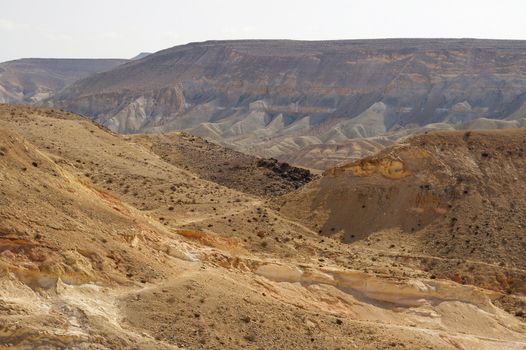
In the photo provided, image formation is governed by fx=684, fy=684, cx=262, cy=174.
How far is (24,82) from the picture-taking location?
192500mm

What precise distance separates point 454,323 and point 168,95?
125 metres

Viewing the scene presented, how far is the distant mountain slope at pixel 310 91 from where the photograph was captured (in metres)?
116

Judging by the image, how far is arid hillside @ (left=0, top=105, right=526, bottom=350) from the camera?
49.5 ft

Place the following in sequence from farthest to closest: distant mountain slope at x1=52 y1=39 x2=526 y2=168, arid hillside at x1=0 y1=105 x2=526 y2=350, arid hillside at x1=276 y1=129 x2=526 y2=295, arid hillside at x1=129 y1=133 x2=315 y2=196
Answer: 1. distant mountain slope at x1=52 y1=39 x2=526 y2=168
2. arid hillside at x1=129 y1=133 x2=315 y2=196
3. arid hillside at x1=276 y1=129 x2=526 y2=295
4. arid hillside at x1=0 y1=105 x2=526 y2=350

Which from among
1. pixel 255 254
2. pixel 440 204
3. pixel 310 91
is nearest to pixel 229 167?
pixel 440 204

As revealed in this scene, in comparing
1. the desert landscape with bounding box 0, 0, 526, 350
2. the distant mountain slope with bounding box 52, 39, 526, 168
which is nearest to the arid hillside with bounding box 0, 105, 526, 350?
the desert landscape with bounding box 0, 0, 526, 350

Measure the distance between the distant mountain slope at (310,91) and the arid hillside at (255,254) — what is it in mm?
67639

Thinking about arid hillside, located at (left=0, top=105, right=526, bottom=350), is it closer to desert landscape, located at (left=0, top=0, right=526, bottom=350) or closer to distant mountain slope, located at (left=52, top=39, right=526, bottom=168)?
desert landscape, located at (left=0, top=0, right=526, bottom=350)

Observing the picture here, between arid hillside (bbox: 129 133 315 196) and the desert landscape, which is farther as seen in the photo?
arid hillside (bbox: 129 133 315 196)

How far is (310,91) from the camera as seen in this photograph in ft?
441

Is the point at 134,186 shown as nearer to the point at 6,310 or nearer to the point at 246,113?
the point at 6,310

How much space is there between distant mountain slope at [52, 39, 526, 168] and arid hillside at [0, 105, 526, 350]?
67.6m

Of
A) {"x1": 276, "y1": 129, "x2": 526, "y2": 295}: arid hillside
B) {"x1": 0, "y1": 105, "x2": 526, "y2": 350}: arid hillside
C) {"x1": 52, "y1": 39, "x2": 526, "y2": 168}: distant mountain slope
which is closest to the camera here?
{"x1": 0, "y1": 105, "x2": 526, "y2": 350}: arid hillside

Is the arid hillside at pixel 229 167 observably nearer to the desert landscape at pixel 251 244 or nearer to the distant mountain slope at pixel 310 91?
the desert landscape at pixel 251 244
